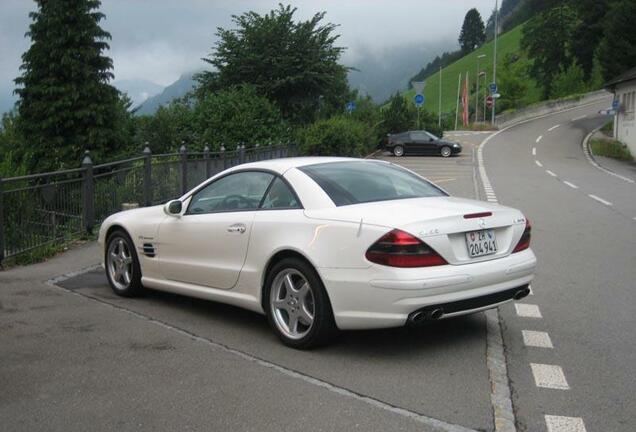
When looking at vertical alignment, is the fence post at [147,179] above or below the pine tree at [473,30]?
below

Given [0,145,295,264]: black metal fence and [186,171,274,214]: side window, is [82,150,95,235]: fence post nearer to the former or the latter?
[0,145,295,264]: black metal fence

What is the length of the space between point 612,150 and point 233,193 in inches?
1479

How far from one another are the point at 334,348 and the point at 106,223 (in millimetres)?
3346

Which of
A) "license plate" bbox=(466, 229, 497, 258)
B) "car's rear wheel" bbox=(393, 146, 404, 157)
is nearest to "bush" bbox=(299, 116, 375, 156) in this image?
"car's rear wheel" bbox=(393, 146, 404, 157)

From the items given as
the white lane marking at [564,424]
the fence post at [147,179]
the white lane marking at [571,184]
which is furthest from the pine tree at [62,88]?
the white lane marking at [564,424]

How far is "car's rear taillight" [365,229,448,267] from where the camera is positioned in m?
5.14

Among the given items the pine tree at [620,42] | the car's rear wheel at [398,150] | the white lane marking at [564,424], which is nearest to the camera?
the white lane marking at [564,424]

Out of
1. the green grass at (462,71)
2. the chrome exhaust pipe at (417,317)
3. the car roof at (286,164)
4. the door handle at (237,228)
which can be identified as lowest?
the chrome exhaust pipe at (417,317)

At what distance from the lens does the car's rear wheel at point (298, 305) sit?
5.41 meters

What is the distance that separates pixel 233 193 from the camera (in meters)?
6.62

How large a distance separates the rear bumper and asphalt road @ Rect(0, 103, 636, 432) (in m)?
0.34

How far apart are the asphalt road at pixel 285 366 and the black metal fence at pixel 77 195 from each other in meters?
1.41

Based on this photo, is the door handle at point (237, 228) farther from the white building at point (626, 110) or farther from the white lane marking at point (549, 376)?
the white building at point (626, 110)

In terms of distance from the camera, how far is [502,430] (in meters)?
4.02
